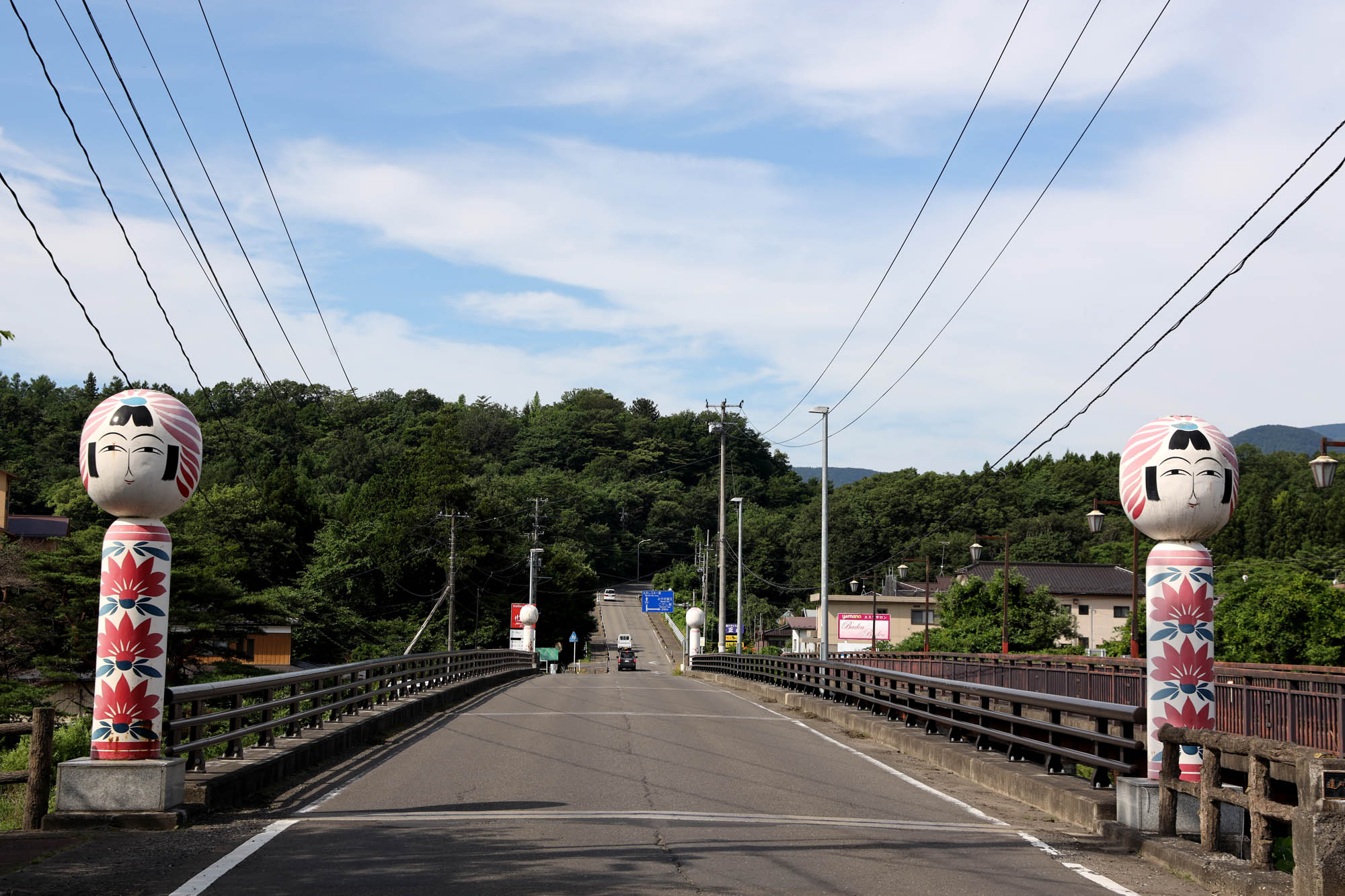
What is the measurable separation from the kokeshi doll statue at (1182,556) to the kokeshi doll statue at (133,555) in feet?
26.0

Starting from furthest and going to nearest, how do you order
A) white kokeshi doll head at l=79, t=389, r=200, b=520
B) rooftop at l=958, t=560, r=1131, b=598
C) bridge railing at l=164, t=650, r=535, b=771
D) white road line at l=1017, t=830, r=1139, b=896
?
rooftop at l=958, t=560, r=1131, b=598 → bridge railing at l=164, t=650, r=535, b=771 → white kokeshi doll head at l=79, t=389, r=200, b=520 → white road line at l=1017, t=830, r=1139, b=896

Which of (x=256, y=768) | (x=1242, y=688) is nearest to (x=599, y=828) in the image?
(x=256, y=768)

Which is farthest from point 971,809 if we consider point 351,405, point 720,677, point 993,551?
point 351,405

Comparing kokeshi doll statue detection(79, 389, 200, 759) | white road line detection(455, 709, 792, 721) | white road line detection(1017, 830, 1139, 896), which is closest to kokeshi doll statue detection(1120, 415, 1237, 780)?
white road line detection(1017, 830, 1139, 896)

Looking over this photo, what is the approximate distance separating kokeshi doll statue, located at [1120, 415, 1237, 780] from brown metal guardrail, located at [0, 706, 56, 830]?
8.37m

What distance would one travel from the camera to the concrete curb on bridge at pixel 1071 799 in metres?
7.00

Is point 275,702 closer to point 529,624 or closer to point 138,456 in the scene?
point 138,456

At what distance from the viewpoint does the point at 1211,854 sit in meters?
7.55

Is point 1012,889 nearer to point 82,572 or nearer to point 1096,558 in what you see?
point 82,572

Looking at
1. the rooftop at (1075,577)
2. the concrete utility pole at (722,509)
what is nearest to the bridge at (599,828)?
the concrete utility pole at (722,509)

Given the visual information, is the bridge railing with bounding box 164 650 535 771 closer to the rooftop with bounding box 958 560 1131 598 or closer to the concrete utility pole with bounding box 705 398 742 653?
the concrete utility pole with bounding box 705 398 742 653

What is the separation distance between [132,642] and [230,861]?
8.28ft

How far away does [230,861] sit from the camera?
24.2 feet

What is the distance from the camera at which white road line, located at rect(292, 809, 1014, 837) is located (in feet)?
30.5
